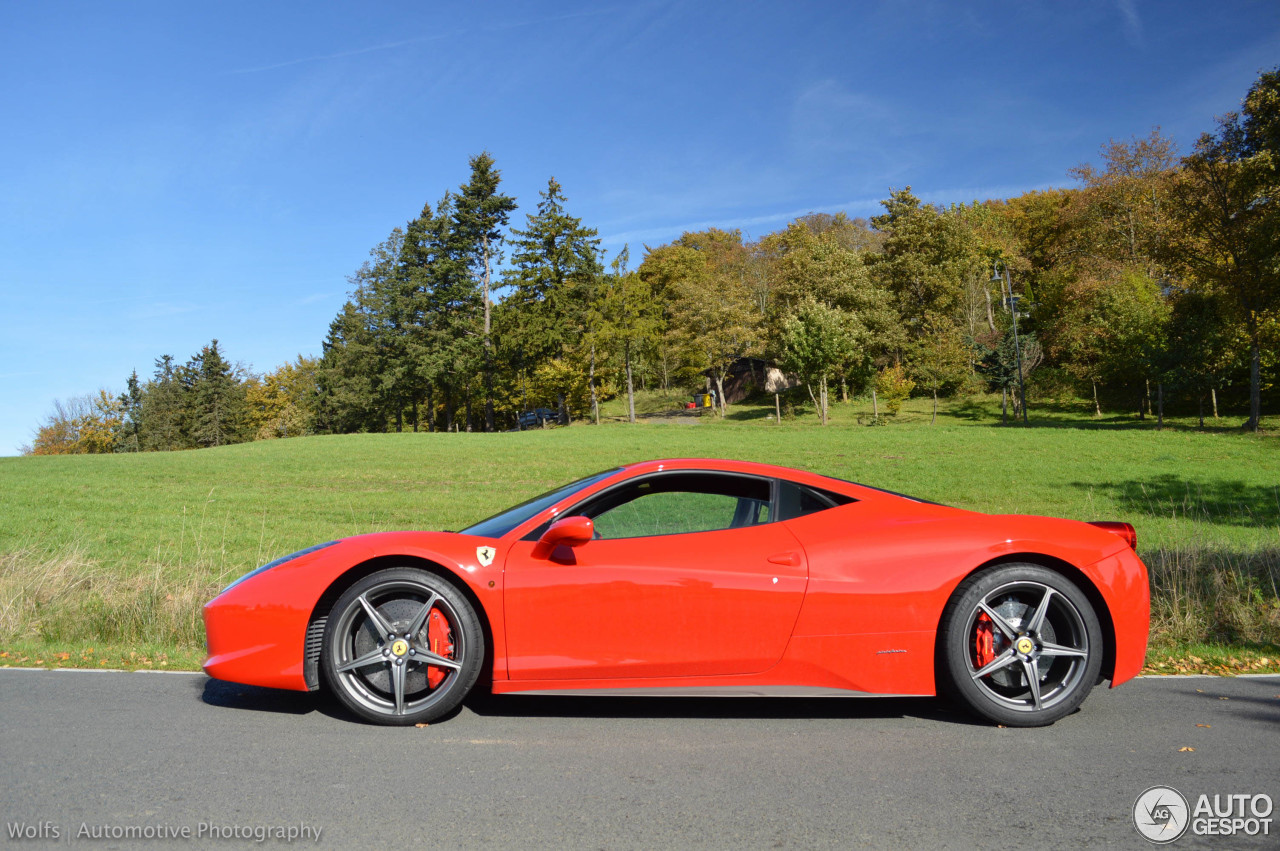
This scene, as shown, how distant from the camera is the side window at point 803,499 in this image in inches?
163

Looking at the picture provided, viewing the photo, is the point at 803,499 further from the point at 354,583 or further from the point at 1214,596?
the point at 1214,596

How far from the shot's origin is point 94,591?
7309 mm

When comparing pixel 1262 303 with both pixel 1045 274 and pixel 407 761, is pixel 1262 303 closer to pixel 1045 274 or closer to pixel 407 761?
pixel 1045 274

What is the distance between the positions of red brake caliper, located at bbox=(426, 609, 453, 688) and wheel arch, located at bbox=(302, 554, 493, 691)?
171 millimetres

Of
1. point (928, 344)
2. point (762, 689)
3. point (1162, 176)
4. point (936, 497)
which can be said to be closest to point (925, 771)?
point (762, 689)

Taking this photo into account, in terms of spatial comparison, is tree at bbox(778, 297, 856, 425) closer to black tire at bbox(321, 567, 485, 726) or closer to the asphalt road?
the asphalt road

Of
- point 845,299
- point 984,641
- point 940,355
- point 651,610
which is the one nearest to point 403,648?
point 651,610

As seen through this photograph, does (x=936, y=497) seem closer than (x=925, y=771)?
No

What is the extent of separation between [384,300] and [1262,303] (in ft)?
204

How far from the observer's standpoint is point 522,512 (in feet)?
14.3

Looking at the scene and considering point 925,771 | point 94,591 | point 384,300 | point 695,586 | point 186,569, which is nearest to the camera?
point 925,771

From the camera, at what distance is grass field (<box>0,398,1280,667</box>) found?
6.37 metres

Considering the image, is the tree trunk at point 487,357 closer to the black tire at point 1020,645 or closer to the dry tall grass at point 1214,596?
the dry tall grass at point 1214,596
